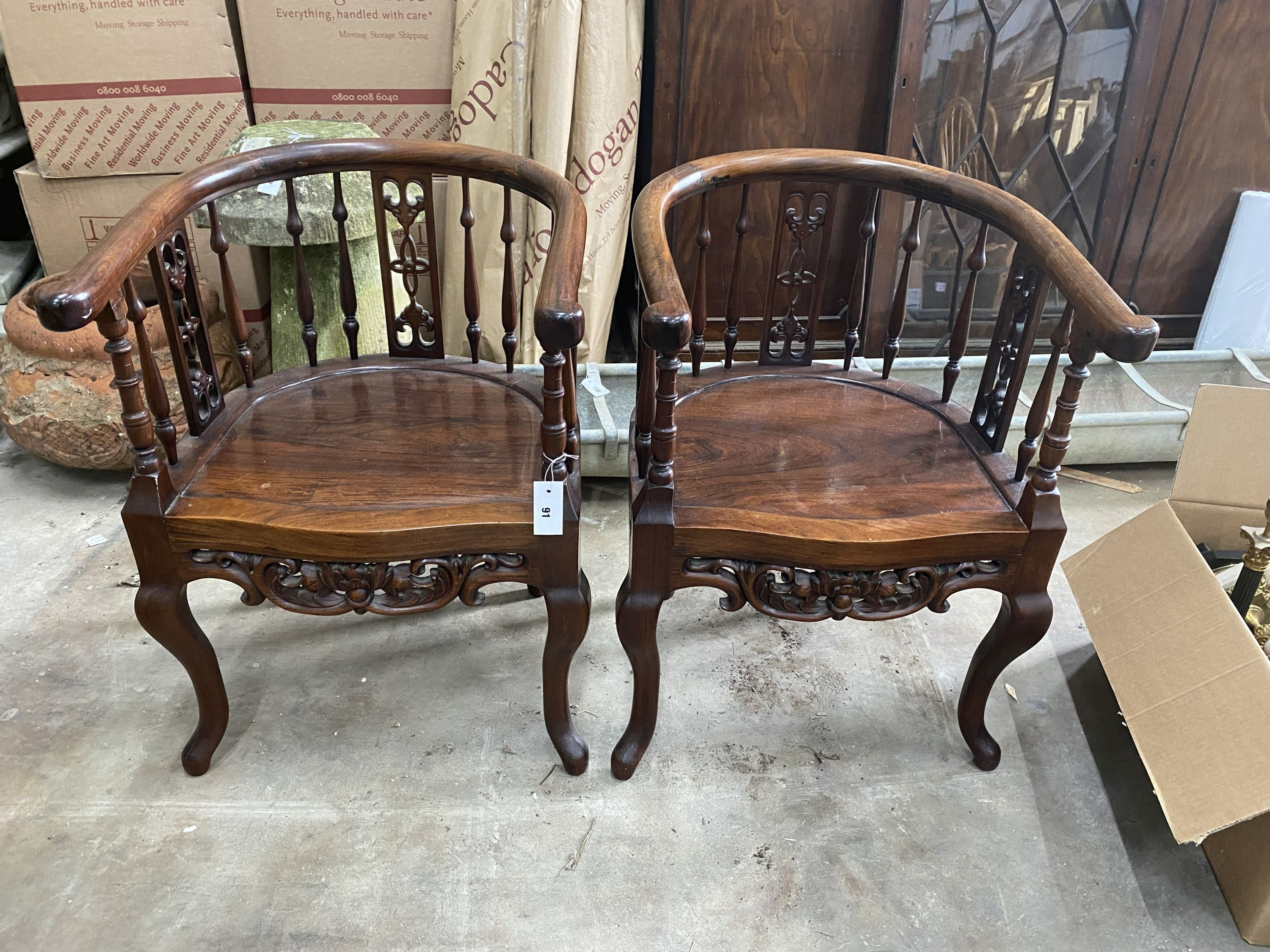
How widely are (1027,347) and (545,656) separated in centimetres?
84

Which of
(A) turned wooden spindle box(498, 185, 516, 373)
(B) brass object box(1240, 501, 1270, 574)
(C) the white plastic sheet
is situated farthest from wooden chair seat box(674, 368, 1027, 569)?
(C) the white plastic sheet

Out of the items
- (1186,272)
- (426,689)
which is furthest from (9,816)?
(1186,272)

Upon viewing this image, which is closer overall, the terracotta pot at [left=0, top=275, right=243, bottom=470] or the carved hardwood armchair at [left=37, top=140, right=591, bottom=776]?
the carved hardwood armchair at [left=37, top=140, right=591, bottom=776]

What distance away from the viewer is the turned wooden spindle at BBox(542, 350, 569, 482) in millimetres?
1102

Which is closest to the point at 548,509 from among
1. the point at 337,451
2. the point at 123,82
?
the point at 337,451

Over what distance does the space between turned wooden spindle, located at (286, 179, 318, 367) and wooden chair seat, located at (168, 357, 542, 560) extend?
5 cm

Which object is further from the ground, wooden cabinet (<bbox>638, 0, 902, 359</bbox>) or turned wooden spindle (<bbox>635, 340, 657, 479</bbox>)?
wooden cabinet (<bbox>638, 0, 902, 359</bbox>)

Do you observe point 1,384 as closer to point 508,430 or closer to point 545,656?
point 508,430

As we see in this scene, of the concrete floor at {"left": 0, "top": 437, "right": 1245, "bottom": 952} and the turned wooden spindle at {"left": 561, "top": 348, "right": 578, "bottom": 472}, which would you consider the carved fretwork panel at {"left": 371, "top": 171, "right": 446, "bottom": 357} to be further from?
the concrete floor at {"left": 0, "top": 437, "right": 1245, "bottom": 952}

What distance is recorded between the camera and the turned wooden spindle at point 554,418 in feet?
3.61

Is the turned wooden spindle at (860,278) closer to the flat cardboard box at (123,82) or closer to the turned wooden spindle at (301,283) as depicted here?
the turned wooden spindle at (301,283)

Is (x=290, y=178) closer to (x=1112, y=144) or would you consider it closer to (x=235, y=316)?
(x=235, y=316)

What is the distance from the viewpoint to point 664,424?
45.0 inches

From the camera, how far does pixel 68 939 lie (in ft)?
3.91
